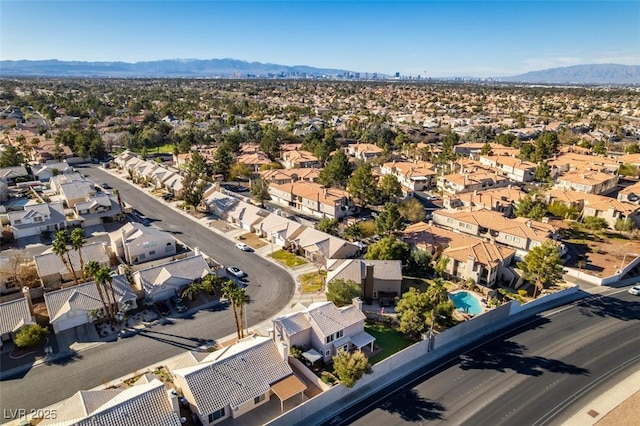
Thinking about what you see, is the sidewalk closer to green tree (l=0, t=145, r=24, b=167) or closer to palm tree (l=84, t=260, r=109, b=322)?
palm tree (l=84, t=260, r=109, b=322)

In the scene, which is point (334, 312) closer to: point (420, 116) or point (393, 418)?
point (393, 418)

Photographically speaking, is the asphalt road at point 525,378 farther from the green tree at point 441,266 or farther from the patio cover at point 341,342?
the green tree at point 441,266

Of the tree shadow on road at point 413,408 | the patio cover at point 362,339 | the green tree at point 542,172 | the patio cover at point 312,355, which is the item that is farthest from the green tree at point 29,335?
the green tree at point 542,172

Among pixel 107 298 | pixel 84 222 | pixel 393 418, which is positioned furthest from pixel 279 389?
pixel 84 222

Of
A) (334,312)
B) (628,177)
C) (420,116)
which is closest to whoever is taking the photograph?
(334,312)

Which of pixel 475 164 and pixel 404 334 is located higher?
pixel 475 164
